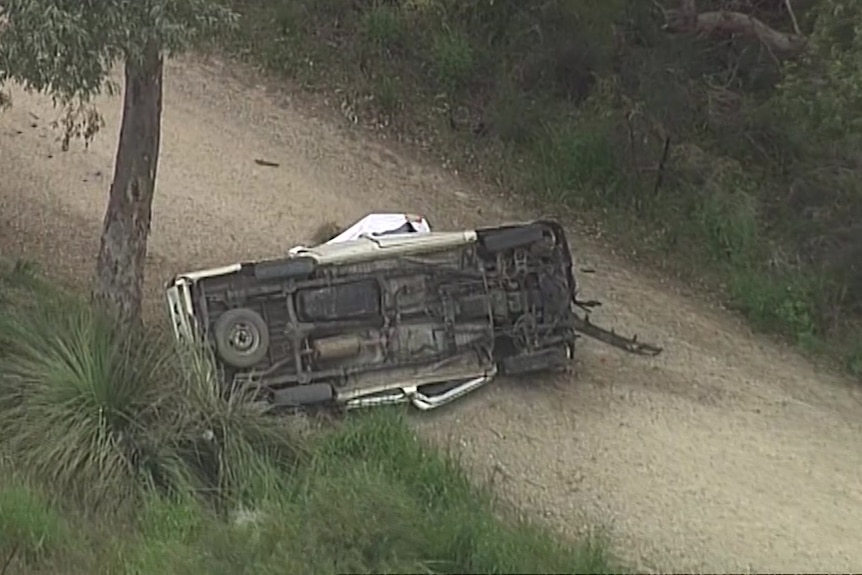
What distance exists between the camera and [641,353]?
408 inches

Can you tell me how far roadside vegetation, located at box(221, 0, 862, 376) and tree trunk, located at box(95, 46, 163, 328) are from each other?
3.11 metres

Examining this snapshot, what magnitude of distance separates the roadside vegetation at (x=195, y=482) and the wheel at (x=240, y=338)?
0.29 m

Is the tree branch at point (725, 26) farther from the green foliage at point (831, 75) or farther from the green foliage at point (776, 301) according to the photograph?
the green foliage at point (776, 301)

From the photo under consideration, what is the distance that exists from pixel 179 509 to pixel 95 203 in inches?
185

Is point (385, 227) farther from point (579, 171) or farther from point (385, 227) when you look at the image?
point (579, 171)

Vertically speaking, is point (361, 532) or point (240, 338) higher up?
point (240, 338)

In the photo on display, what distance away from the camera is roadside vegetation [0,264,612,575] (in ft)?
23.2

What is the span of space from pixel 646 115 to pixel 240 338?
5057mm

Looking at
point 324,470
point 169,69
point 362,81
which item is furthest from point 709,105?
point 324,470

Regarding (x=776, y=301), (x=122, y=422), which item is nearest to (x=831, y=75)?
(x=776, y=301)

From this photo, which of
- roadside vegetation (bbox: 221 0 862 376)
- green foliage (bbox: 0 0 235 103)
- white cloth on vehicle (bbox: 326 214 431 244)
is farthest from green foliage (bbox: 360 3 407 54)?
green foliage (bbox: 0 0 235 103)

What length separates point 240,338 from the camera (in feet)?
29.8

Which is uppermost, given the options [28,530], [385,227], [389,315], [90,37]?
[90,37]

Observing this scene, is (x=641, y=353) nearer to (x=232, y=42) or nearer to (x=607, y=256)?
(x=607, y=256)
